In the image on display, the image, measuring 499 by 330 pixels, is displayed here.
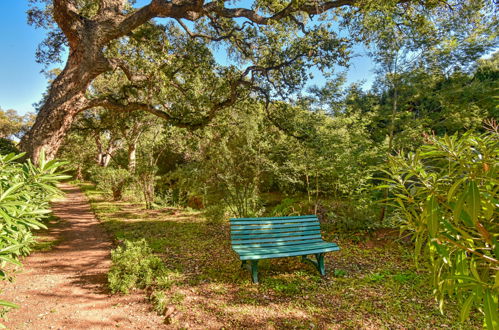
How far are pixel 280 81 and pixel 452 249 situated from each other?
22.1 ft

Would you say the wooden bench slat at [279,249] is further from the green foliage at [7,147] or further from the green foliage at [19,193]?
the green foliage at [7,147]

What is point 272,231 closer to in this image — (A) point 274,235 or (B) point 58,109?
(A) point 274,235

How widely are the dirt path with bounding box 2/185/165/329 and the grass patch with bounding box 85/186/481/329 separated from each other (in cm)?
36

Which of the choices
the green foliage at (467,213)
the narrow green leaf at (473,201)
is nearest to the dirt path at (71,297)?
the green foliage at (467,213)

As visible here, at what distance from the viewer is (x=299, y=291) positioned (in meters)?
3.69

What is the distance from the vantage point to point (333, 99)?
7.71 metres

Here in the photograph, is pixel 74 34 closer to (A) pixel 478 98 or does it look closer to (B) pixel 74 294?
(B) pixel 74 294

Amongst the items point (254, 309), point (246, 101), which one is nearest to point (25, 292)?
point (254, 309)

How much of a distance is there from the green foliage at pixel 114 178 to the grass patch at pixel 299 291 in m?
4.79


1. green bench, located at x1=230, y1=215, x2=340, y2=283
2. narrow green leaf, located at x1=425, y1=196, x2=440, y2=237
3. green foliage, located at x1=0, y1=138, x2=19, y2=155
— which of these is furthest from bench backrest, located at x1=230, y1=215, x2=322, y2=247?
green foliage, located at x1=0, y1=138, x2=19, y2=155

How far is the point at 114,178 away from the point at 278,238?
9.37 metres

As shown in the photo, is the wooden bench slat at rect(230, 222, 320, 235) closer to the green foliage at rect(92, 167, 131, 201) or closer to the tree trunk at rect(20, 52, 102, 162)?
the tree trunk at rect(20, 52, 102, 162)

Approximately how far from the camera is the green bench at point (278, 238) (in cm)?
407

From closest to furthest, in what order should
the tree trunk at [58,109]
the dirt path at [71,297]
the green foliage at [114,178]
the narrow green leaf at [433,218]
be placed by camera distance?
the narrow green leaf at [433,218] → the dirt path at [71,297] → the tree trunk at [58,109] → the green foliage at [114,178]
